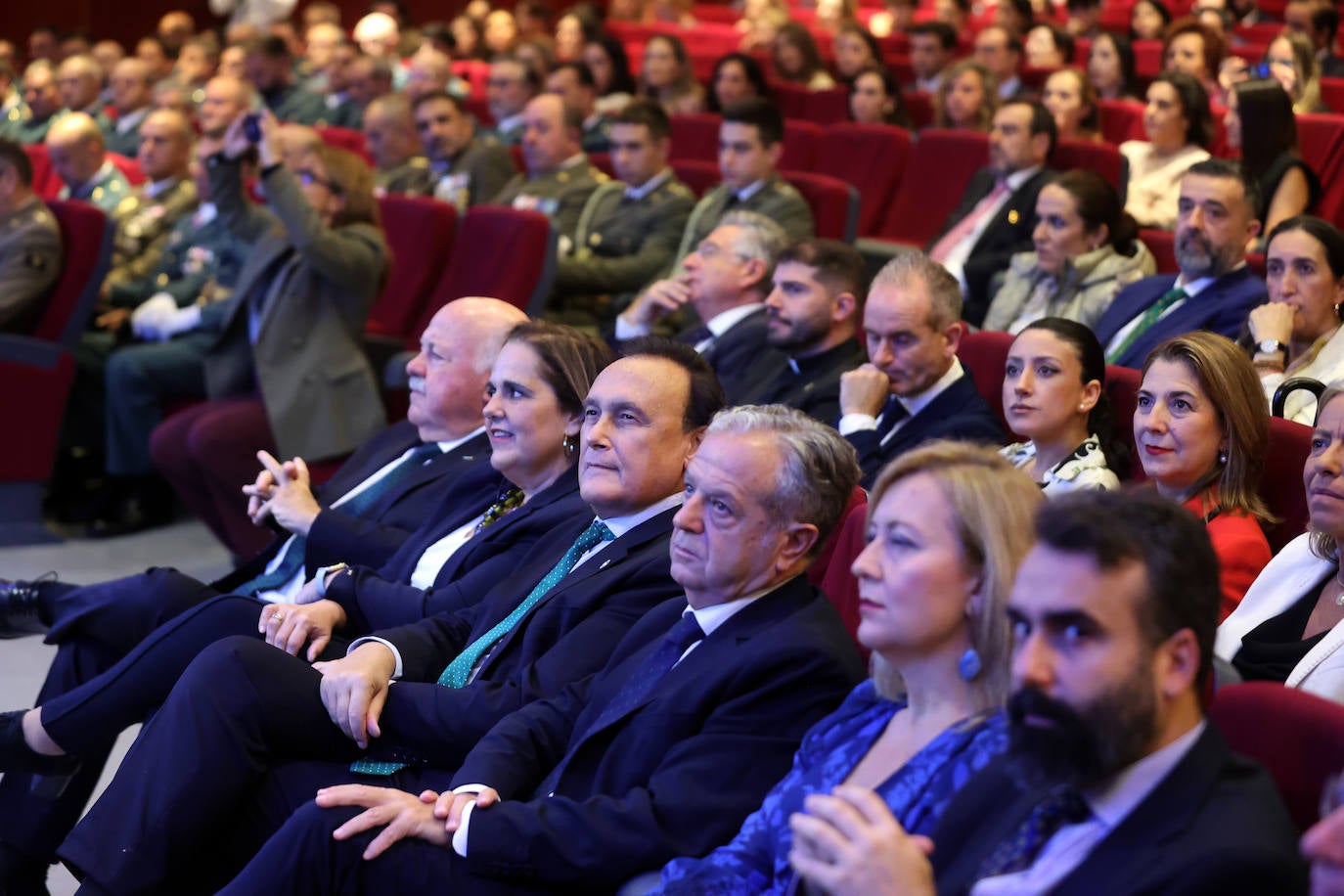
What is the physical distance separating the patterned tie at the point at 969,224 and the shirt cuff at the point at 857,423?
183 cm

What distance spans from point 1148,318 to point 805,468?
1780mm

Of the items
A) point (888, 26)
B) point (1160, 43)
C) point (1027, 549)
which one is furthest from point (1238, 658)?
point (888, 26)

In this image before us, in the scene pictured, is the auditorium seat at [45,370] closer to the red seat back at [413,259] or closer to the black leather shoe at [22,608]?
the red seat back at [413,259]

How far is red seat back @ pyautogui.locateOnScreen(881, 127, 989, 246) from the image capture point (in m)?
5.55

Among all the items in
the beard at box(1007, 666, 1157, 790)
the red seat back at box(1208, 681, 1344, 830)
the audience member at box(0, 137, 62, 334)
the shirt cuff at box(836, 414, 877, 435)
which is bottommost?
the audience member at box(0, 137, 62, 334)

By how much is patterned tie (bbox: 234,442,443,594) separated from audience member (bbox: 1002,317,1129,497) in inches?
43.5

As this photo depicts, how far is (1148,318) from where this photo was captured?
139 inches

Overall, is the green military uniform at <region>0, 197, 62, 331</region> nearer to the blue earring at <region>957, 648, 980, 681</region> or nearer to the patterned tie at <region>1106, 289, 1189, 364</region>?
the patterned tie at <region>1106, 289, 1189, 364</region>

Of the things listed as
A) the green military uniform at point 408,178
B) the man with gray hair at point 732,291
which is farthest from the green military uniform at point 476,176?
the man with gray hair at point 732,291

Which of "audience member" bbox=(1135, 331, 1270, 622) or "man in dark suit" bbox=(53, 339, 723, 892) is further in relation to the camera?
"audience member" bbox=(1135, 331, 1270, 622)

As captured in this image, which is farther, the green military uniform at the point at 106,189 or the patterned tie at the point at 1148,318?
the green military uniform at the point at 106,189

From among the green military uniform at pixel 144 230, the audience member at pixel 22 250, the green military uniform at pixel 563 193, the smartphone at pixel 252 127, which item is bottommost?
the green military uniform at pixel 144 230

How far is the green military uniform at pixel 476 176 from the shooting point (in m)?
5.91

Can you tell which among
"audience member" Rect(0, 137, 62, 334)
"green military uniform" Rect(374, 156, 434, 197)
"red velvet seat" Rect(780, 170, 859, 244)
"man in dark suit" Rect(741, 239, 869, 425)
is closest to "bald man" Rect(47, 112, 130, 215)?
"audience member" Rect(0, 137, 62, 334)
